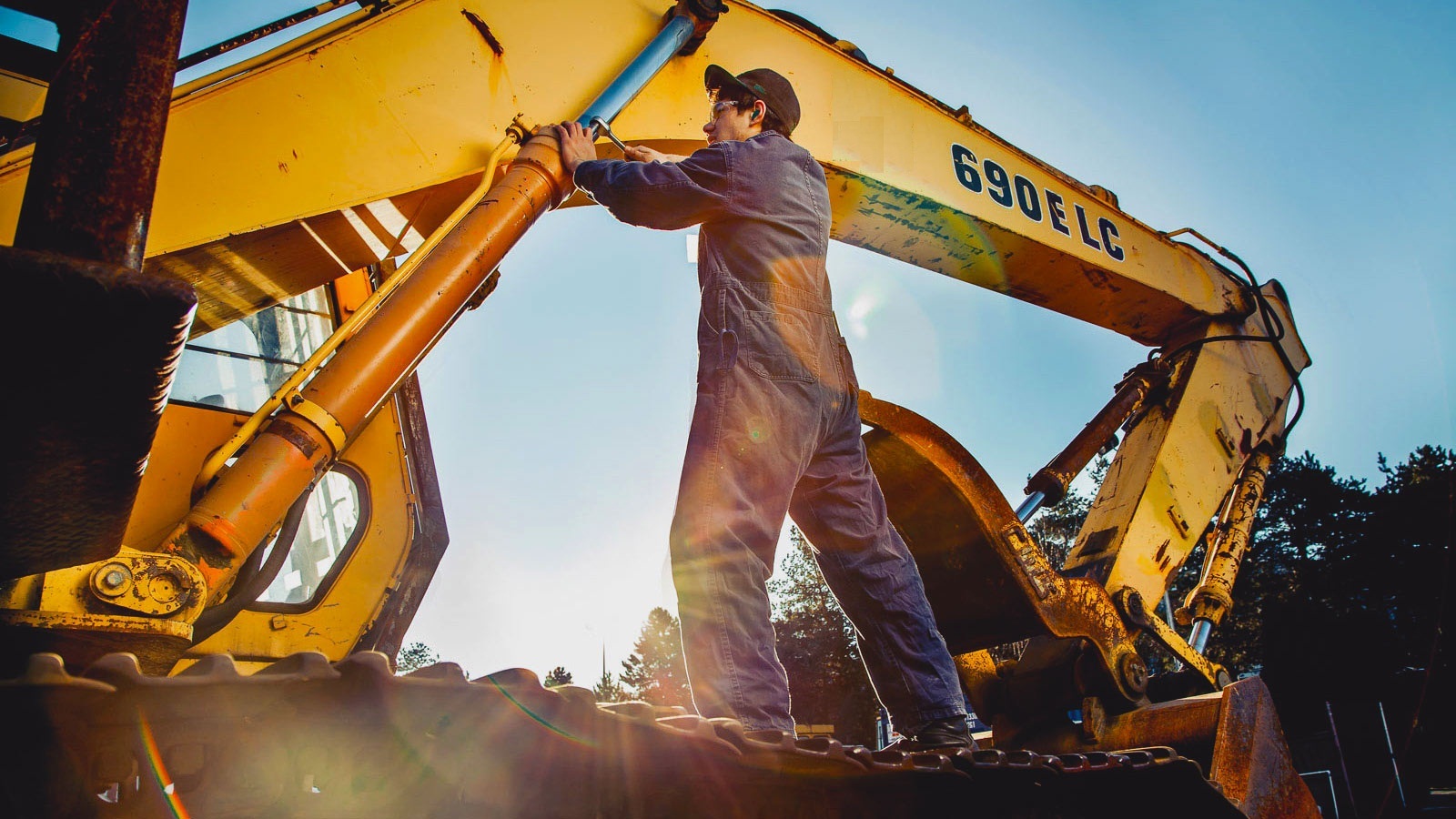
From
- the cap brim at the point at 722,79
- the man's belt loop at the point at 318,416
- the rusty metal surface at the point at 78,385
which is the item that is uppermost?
the cap brim at the point at 722,79

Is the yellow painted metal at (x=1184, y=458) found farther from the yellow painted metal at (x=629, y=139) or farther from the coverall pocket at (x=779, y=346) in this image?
the coverall pocket at (x=779, y=346)

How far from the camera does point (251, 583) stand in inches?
97.6

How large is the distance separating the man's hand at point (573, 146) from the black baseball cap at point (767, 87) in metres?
0.50

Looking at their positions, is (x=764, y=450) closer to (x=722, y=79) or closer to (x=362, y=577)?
(x=722, y=79)

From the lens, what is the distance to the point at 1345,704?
7.89m

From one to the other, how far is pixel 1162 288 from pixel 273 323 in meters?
4.12

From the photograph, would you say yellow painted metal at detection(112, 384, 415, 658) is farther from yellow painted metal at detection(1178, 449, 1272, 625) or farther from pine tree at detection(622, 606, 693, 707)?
pine tree at detection(622, 606, 693, 707)

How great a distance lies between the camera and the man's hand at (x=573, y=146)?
7.73 feet

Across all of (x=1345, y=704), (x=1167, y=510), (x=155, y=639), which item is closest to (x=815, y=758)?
(x=155, y=639)

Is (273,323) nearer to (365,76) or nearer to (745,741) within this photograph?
(365,76)

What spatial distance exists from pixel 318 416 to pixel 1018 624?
2295 millimetres

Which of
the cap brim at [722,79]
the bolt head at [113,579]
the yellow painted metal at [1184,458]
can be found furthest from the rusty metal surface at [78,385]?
the yellow painted metal at [1184,458]

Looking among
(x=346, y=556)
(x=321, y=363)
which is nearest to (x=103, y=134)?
(x=321, y=363)

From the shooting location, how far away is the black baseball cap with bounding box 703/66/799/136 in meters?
2.69
